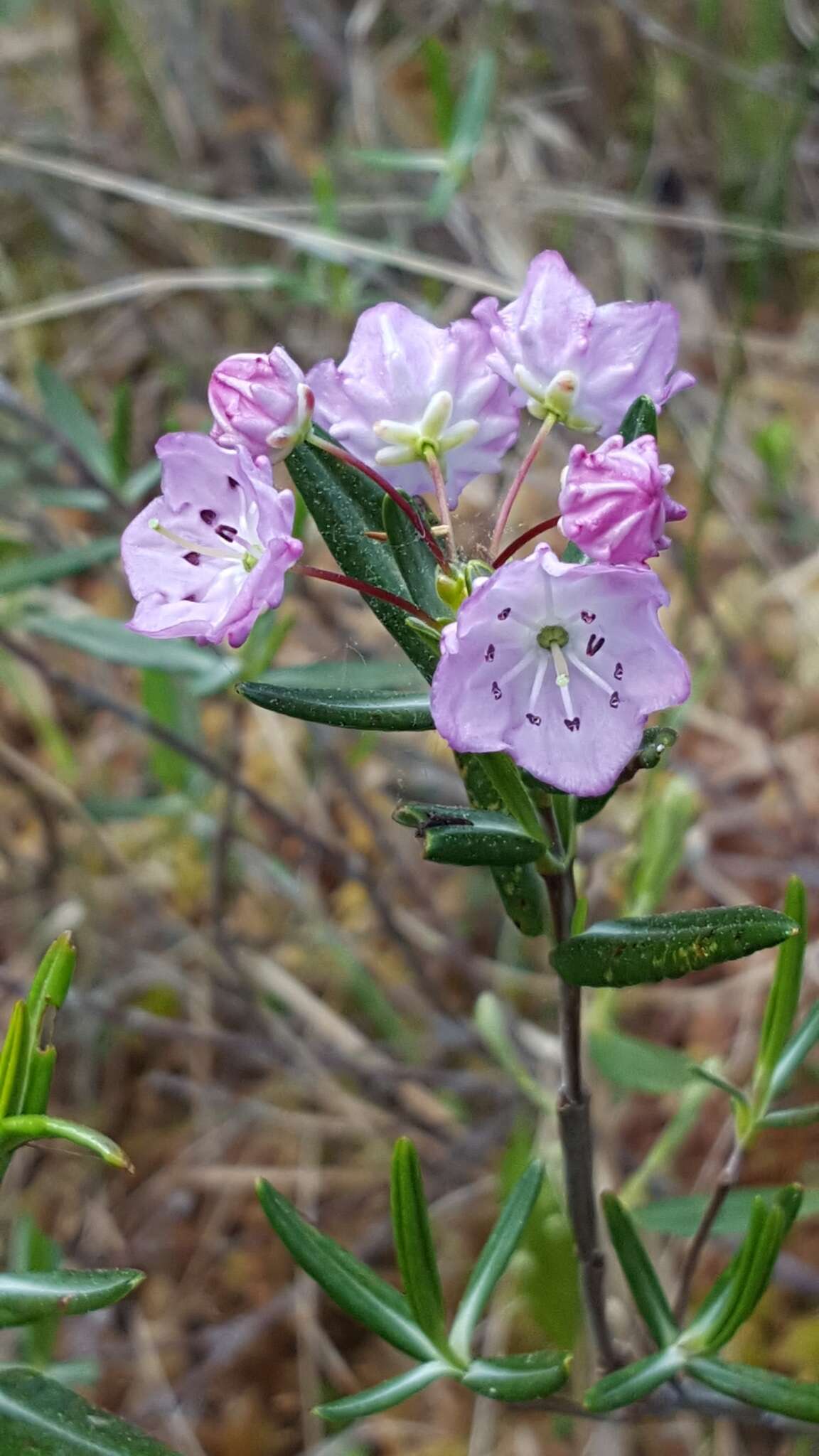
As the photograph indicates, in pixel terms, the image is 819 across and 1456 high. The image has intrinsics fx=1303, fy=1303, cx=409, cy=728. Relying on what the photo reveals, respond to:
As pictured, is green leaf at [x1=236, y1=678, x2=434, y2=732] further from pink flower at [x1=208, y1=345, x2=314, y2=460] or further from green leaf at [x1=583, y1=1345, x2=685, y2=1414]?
green leaf at [x1=583, y1=1345, x2=685, y2=1414]

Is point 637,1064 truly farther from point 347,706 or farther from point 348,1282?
point 347,706

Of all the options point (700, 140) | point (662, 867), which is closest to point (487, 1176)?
point (662, 867)

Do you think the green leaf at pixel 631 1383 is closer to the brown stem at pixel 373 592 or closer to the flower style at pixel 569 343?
the brown stem at pixel 373 592

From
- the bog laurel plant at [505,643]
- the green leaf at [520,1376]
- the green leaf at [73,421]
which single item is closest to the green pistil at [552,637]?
the bog laurel plant at [505,643]

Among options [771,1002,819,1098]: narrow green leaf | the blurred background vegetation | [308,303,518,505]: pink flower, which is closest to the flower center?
[308,303,518,505]: pink flower

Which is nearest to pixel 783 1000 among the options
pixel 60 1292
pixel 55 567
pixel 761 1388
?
pixel 761 1388

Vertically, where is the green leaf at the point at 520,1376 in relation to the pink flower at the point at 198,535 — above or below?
below

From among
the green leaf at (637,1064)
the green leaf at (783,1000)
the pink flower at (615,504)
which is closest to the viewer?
the pink flower at (615,504)
